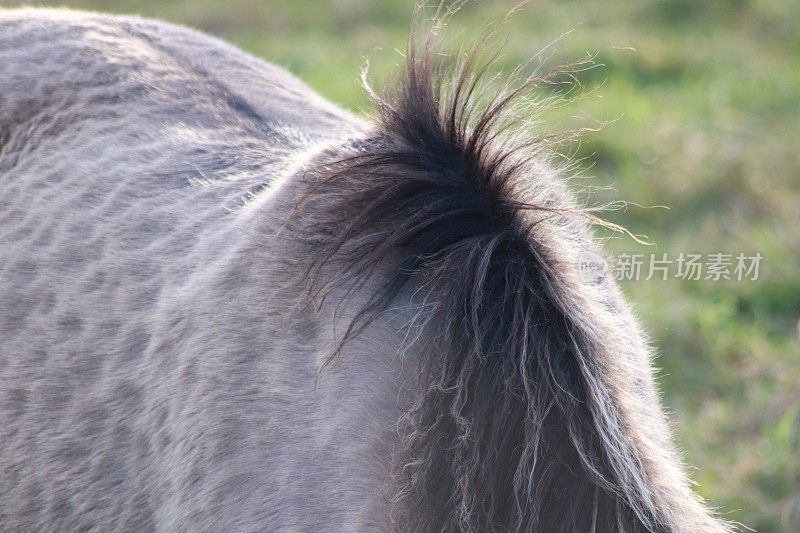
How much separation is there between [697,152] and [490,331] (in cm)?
400

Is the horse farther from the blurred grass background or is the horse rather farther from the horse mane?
the blurred grass background

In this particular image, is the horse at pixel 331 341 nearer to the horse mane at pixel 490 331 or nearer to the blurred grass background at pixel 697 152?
the horse mane at pixel 490 331

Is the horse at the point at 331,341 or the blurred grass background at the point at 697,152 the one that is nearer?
the horse at the point at 331,341

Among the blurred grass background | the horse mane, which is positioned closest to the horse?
the horse mane

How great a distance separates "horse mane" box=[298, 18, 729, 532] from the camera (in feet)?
4.84

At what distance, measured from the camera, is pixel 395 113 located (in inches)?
70.9

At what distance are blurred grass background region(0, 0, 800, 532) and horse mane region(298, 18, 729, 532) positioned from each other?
0.37 metres

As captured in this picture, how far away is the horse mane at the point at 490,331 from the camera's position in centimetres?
148

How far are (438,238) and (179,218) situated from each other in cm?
79

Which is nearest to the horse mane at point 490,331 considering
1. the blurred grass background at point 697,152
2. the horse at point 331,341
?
the horse at point 331,341

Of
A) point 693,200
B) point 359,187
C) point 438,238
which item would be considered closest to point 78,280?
point 359,187

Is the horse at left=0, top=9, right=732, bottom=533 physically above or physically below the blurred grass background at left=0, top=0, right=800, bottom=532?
below

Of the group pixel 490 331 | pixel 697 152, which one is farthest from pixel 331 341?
pixel 697 152

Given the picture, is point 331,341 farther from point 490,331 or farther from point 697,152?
point 697,152
